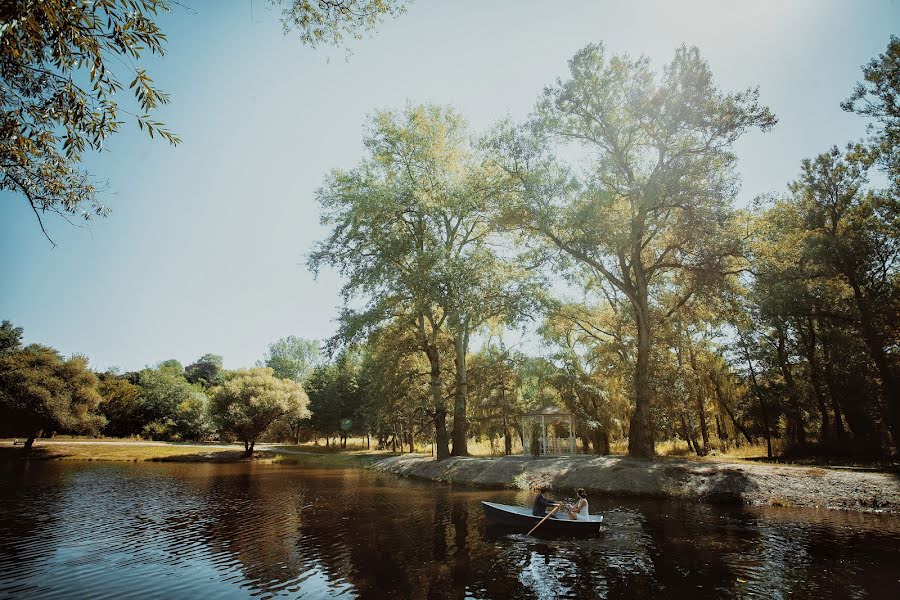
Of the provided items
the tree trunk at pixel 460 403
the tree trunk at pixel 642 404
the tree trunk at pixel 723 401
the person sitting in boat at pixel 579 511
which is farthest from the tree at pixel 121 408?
the tree trunk at pixel 723 401

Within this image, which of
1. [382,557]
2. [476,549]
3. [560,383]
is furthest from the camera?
[560,383]

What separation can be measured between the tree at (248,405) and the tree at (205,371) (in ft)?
214

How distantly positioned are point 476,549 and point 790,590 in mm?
7110

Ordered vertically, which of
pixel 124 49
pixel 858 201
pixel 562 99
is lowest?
pixel 124 49

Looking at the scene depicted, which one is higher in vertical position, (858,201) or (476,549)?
(858,201)

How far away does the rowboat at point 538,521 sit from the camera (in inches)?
517

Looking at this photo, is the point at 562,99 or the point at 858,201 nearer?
the point at 562,99

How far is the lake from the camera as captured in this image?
9188mm

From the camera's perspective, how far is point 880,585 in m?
8.90

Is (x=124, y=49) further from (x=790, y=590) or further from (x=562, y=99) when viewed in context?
(x=562, y=99)

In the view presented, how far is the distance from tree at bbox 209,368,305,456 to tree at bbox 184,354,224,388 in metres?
65.2

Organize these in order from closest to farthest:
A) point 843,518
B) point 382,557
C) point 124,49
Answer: point 124,49 < point 382,557 < point 843,518

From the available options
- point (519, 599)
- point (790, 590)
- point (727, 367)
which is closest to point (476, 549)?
point (519, 599)

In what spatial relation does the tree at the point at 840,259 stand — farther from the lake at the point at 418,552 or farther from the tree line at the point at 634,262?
the lake at the point at 418,552
